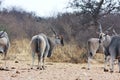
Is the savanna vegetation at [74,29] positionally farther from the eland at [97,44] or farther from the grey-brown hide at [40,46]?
the grey-brown hide at [40,46]

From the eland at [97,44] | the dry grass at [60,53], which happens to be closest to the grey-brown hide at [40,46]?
the eland at [97,44]

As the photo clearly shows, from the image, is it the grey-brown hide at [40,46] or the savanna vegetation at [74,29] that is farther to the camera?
the savanna vegetation at [74,29]

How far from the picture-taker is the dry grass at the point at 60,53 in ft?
88.4

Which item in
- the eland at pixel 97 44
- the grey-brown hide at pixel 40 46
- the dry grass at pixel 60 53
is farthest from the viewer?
the dry grass at pixel 60 53

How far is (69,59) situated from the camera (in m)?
26.9

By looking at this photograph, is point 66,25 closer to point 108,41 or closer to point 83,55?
point 83,55

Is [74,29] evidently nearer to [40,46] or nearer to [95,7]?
[95,7]

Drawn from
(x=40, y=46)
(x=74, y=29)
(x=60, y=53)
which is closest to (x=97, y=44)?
(x=40, y=46)

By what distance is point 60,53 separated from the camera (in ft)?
90.1

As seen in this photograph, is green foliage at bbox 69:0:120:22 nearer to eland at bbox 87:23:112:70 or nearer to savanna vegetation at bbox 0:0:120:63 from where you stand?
savanna vegetation at bbox 0:0:120:63

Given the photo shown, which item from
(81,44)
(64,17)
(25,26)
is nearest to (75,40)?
(81,44)

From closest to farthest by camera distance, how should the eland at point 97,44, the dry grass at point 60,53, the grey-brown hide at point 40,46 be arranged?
the grey-brown hide at point 40,46, the eland at point 97,44, the dry grass at point 60,53

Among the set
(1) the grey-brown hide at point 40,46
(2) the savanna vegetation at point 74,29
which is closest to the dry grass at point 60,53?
(2) the savanna vegetation at point 74,29

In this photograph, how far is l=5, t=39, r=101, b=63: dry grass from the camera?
2694 centimetres
